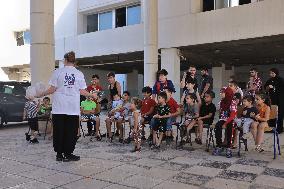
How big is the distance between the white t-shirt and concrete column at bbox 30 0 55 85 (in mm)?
3856

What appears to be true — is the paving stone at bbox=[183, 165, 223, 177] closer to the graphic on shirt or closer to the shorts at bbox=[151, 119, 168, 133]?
the shorts at bbox=[151, 119, 168, 133]

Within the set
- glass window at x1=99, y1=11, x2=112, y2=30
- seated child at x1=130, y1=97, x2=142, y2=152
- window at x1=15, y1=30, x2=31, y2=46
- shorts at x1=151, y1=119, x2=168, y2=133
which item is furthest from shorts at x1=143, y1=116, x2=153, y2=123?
window at x1=15, y1=30, x2=31, y2=46

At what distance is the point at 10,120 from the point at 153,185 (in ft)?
25.7

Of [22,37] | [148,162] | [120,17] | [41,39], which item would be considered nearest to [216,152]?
[148,162]

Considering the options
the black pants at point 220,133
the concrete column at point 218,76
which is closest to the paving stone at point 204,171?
the black pants at point 220,133

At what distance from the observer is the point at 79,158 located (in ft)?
17.1

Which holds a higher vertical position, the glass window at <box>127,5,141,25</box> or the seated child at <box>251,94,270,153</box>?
the glass window at <box>127,5,141,25</box>

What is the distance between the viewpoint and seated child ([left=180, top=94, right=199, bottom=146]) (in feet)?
20.4

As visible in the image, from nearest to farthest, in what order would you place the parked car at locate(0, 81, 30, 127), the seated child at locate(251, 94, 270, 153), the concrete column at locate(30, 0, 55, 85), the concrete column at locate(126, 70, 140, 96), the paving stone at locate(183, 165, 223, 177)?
the paving stone at locate(183, 165, 223, 177) → the seated child at locate(251, 94, 270, 153) → the concrete column at locate(30, 0, 55, 85) → the parked car at locate(0, 81, 30, 127) → the concrete column at locate(126, 70, 140, 96)

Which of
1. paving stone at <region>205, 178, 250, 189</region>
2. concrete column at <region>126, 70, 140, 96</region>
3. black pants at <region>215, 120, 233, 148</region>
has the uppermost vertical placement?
concrete column at <region>126, 70, 140, 96</region>

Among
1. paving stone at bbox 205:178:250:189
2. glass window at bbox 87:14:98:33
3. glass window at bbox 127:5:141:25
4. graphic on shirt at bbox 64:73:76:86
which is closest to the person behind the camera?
paving stone at bbox 205:178:250:189

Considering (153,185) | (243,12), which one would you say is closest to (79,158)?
(153,185)

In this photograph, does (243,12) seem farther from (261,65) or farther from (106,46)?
(261,65)

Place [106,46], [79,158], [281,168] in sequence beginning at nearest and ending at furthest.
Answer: [281,168], [79,158], [106,46]
